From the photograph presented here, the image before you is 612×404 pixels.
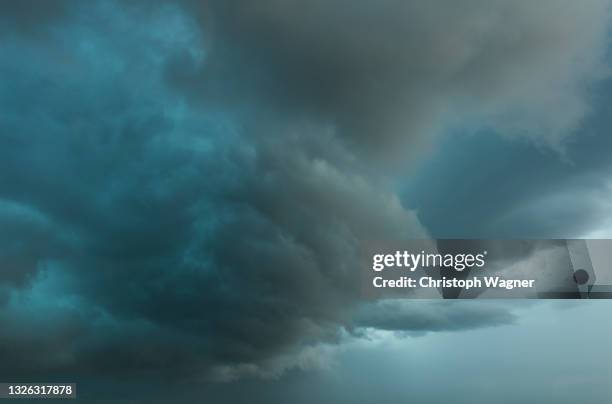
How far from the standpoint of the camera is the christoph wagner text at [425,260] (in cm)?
3838

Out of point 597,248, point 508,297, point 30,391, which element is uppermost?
point 597,248

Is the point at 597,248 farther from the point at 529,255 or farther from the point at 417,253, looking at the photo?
the point at 417,253

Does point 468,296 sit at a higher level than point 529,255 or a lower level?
lower

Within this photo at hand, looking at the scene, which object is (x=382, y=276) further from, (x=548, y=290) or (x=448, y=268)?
(x=548, y=290)

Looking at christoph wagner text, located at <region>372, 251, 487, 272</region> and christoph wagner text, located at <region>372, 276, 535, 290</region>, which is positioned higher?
christoph wagner text, located at <region>372, 251, 487, 272</region>

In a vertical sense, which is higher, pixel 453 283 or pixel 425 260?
pixel 425 260

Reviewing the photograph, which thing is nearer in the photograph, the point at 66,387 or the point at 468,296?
the point at 468,296

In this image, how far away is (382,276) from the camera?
38.8 meters

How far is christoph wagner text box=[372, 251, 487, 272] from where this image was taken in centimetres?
3838

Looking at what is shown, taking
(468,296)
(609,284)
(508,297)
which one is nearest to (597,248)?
(609,284)

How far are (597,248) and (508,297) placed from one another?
7.20 metres

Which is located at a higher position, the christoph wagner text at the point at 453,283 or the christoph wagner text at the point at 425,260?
the christoph wagner text at the point at 425,260

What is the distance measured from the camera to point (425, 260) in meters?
38.7

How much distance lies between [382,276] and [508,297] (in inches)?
371
